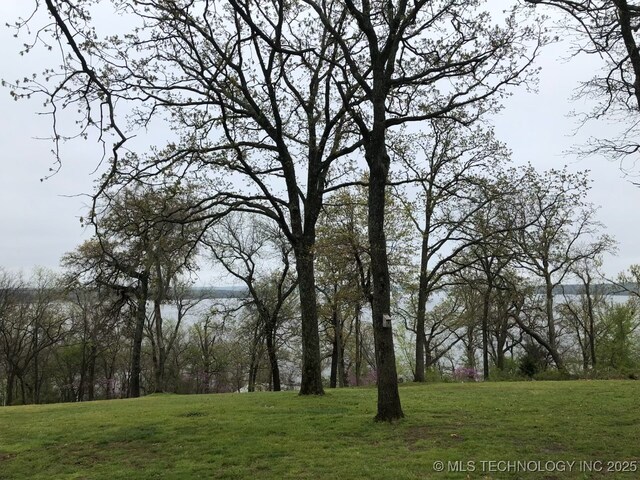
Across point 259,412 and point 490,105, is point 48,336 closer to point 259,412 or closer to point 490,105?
point 259,412

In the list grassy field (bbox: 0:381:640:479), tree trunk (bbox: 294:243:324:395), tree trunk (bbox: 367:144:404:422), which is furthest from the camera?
tree trunk (bbox: 294:243:324:395)

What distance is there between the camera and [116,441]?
8.86 m

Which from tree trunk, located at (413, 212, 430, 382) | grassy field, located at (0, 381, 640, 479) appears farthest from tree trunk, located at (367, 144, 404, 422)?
tree trunk, located at (413, 212, 430, 382)

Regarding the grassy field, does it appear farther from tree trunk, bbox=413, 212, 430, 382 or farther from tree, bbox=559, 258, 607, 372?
tree, bbox=559, 258, 607, 372

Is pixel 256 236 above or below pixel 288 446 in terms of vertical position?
above

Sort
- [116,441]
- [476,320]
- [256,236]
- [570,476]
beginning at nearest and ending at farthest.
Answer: [570,476], [116,441], [256,236], [476,320]

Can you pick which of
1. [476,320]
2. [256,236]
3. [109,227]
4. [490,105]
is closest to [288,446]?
[109,227]

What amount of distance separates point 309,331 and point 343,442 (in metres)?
6.53

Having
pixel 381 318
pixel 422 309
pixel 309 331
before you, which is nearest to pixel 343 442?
pixel 381 318

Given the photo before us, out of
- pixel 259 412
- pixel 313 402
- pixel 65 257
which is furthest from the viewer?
pixel 65 257

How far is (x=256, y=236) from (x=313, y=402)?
20.7m

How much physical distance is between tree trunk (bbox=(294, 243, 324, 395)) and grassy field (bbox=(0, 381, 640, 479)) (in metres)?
2.06

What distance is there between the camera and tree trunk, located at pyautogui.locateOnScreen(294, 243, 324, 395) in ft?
46.5

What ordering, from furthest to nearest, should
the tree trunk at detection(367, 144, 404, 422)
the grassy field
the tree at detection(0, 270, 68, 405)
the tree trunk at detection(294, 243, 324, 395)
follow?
the tree at detection(0, 270, 68, 405) → the tree trunk at detection(294, 243, 324, 395) → the tree trunk at detection(367, 144, 404, 422) → the grassy field
